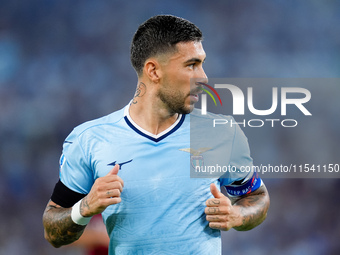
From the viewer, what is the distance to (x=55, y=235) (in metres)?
2.77

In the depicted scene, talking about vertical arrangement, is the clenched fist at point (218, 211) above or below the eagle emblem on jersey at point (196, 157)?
below

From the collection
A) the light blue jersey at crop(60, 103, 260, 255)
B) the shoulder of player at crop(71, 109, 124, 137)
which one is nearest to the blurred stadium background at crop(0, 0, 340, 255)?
the shoulder of player at crop(71, 109, 124, 137)

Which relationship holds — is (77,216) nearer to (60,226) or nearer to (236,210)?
(60,226)

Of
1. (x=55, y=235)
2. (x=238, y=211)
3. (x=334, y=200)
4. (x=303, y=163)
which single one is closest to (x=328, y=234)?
(x=334, y=200)

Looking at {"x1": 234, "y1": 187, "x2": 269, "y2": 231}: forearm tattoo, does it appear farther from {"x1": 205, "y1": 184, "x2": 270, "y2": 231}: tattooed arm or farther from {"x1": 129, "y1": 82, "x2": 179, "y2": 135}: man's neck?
{"x1": 129, "y1": 82, "x2": 179, "y2": 135}: man's neck

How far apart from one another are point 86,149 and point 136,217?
18.8 inches

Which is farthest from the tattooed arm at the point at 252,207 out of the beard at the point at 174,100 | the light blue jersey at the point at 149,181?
the beard at the point at 174,100

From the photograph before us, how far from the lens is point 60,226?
8.99 feet

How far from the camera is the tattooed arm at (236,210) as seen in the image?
250 cm

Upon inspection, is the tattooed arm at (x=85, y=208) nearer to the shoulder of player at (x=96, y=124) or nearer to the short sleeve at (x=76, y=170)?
the short sleeve at (x=76, y=170)

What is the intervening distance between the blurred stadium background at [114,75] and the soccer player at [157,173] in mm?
3355

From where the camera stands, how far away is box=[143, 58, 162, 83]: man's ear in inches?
113

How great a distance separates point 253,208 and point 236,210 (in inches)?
8.2

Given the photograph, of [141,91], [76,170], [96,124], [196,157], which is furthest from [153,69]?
[76,170]
